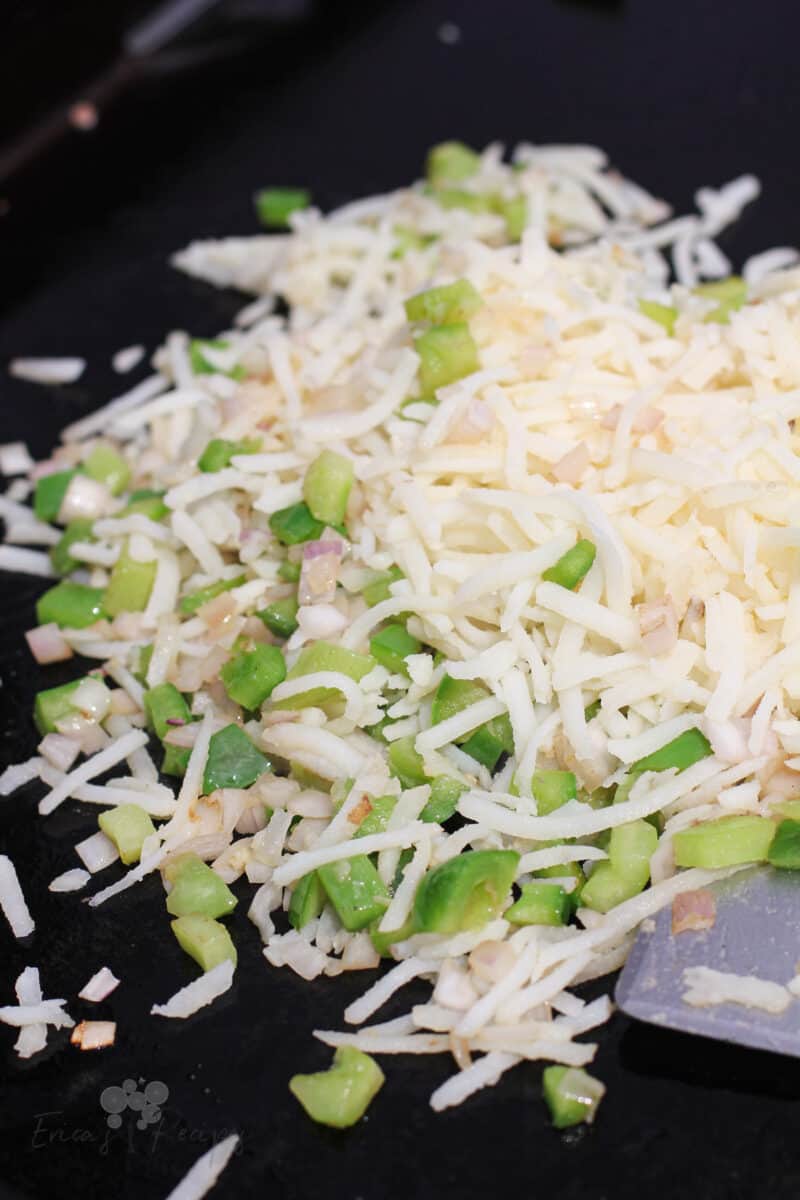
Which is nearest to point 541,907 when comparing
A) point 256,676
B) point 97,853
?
point 256,676

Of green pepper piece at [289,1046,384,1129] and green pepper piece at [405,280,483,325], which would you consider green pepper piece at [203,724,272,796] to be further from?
green pepper piece at [405,280,483,325]

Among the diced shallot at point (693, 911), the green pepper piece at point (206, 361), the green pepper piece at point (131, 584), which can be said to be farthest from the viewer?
the green pepper piece at point (206, 361)

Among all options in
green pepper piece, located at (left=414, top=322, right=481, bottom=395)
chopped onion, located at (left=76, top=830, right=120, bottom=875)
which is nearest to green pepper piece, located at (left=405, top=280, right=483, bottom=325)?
green pepper piece, located at (left=414, top=322, right=481, bottom=395)

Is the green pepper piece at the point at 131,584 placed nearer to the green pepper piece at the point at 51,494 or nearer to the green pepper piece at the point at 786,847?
the green pepper piece at the point at 51,494

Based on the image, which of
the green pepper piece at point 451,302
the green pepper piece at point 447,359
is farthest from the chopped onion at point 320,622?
the green pepper piece at point 451,302

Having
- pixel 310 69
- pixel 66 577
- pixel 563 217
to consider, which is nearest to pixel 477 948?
pixel 66 577

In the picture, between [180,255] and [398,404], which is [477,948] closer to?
[398,404]
